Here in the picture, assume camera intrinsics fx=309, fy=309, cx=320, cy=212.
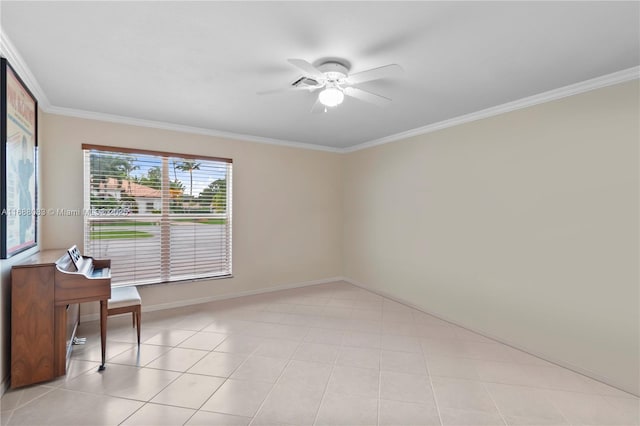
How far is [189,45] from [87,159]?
2.40 metres

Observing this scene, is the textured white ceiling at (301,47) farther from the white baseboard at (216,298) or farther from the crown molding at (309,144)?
the white baseboard at (216,298)

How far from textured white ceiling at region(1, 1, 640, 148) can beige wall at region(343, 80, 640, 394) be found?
0.41 meters

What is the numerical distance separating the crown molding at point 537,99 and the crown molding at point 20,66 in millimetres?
3956

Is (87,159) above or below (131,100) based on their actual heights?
below

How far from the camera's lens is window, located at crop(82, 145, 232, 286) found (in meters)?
3.67

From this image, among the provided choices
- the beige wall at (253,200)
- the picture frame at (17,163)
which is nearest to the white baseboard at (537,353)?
the beige wall at (253,200)

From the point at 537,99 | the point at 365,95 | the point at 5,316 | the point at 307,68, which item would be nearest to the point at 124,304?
the point at 5,316

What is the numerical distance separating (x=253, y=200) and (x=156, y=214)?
52.5 inches

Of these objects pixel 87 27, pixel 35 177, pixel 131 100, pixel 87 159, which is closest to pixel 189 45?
pixel 87 27

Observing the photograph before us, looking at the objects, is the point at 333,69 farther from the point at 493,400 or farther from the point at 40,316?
the point at 40,316

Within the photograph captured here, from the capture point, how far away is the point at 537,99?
2.92 m

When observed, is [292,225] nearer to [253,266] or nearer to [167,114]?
[253,266]

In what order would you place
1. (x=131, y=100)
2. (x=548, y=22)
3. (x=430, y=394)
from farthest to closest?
1. (x=131, y=100)
2. (x=430, y=394)
3. (x=548, y=22)

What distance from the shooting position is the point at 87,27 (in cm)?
188
